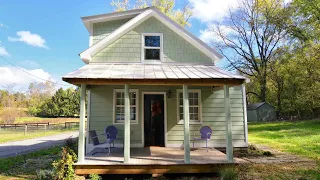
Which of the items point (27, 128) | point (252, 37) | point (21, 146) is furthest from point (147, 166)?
point (252, 37)

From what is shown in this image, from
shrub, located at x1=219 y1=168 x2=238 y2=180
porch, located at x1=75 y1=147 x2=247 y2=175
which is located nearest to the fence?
porch, located at x1=75 y1=147 x2=247 y2=175

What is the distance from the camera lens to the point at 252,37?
32.2 metres

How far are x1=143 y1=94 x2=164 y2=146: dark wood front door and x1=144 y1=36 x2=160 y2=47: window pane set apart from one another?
2.22 metres

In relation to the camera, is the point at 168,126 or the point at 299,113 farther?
the point at 299,113

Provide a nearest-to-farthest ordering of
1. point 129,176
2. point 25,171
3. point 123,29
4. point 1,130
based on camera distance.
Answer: point 129,176
point 25,171
point 123,29
point 1,130

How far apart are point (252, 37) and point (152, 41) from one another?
26.8 m

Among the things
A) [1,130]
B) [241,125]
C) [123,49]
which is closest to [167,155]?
[241,125]

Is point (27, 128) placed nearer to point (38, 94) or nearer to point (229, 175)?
point (229, 175)

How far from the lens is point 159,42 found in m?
9.77

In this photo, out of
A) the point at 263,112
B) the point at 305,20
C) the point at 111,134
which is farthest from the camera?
the point at 263,112

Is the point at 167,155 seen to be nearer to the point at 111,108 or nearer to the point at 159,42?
the point at 111,108

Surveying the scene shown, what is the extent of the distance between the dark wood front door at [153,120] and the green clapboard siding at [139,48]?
1.76m

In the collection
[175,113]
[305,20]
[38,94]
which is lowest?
[175,113]

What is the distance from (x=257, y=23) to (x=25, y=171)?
31368 mm
